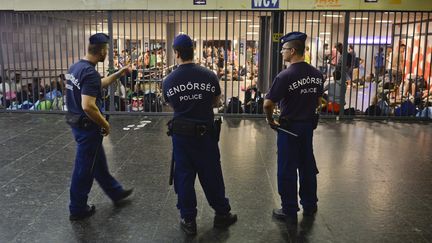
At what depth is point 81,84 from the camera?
12.6ft

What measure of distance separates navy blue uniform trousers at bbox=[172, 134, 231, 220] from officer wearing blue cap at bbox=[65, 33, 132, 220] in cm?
77

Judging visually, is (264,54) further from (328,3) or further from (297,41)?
(297,41)

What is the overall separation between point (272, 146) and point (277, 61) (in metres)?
3.27

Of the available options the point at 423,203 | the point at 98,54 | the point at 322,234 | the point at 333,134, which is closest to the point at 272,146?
the point at 333,134

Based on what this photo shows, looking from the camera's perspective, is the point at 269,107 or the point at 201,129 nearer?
the point at 201,129

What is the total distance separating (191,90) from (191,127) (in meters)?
0.30

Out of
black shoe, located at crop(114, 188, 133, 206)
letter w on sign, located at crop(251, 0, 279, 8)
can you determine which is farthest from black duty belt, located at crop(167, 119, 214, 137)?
letter w on sign, located at crop(251, 0, 279, 8)

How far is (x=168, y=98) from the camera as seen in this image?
3709mm

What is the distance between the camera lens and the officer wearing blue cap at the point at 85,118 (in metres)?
3.85

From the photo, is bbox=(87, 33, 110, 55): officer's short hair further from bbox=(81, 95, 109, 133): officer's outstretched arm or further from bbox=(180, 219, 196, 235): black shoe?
bbox=(180, 219, 196, 235): black shoe

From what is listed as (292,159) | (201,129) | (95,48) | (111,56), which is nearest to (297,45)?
(292,159)

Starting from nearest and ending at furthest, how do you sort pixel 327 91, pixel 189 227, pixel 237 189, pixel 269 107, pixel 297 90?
pixel 189 227, pixel 297 90, pixel 269 107, pixel 237 189, pixel 327 91

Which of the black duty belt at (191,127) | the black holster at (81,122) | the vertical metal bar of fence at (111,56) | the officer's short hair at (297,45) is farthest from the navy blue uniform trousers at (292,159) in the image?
the vertical metal bar of fence at (111,56)

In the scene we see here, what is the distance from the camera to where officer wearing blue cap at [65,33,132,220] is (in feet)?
12.6
